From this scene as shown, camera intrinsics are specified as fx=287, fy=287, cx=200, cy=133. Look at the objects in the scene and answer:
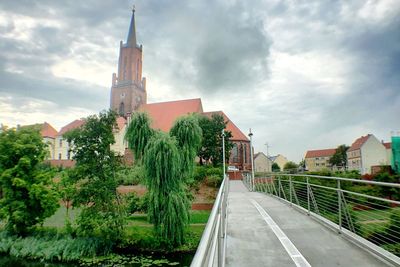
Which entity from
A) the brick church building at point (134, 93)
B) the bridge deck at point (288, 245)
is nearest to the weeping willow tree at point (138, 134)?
the bridge deck at point (288, 245)

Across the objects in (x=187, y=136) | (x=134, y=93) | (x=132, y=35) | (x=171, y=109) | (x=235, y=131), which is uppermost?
(x=132, y=35)

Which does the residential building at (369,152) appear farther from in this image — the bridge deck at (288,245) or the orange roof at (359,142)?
the bridge deck at (288,245)

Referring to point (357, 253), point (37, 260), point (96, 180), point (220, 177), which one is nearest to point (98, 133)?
point (96, 180)

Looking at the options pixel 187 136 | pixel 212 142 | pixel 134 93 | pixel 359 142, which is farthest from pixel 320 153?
pixel 187 136

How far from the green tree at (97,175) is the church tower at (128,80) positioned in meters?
38.2

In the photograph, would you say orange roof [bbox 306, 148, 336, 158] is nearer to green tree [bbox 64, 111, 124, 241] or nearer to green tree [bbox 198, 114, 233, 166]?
green tree [bbox 198, 114, 233, 166]

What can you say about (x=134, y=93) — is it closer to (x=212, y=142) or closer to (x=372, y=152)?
(x=212, y=142)

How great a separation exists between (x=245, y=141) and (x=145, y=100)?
25.9 meters

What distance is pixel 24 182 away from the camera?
2141 cm

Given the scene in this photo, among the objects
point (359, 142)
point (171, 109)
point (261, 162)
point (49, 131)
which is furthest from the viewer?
point (261, 162)

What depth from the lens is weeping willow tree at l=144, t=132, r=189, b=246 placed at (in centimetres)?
1714

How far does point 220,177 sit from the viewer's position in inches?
1195

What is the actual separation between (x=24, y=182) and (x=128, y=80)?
41264mm

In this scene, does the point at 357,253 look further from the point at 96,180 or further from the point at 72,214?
the point at 72,214
